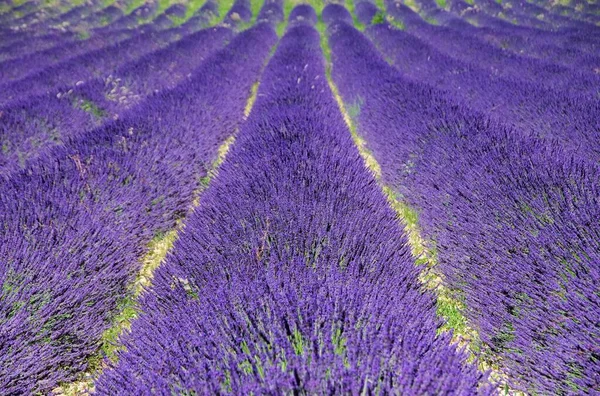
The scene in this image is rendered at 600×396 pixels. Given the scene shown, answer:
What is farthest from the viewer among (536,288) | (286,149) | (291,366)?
(286,149)

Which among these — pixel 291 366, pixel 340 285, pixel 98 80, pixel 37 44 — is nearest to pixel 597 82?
pixel 340 285

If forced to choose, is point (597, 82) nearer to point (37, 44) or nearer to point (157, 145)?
point (157, 145)

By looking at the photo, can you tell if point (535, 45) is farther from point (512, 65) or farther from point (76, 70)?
point (76, 70)

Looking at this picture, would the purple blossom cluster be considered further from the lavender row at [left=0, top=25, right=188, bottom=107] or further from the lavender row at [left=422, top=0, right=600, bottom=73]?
the lavender row at [left=422, top=0, right=600, bottom=73]

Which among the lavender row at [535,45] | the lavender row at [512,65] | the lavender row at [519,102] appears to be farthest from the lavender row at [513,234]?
the lavender row at [535,45]

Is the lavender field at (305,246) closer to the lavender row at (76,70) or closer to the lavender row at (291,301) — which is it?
Answer: the lavender row at (291,301)

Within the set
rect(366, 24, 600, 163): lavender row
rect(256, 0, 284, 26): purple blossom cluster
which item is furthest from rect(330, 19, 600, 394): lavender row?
rect(256, 0, 284, 26): purple blossom cluster
